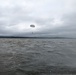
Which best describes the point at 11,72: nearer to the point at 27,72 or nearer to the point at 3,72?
the point at 3,72

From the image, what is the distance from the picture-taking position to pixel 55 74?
46.2 ft

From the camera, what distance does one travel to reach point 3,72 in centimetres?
1451

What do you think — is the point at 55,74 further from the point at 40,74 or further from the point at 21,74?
the point at 21,74

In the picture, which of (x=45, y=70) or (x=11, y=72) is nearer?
(x=11, y=72)

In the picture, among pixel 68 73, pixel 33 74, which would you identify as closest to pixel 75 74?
pixel 68 73

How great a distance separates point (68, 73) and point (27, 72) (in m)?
4.71

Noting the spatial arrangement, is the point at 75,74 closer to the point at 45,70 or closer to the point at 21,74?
the point at 45,70

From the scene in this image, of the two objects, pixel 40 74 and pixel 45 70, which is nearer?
pixel 40 74

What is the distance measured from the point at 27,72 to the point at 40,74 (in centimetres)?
164

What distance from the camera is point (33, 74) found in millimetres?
14273

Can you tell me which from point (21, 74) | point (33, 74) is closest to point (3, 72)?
point (21, 74)

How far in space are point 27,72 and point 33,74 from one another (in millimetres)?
964

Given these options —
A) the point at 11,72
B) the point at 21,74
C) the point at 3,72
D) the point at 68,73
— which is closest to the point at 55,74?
the point at 68,73

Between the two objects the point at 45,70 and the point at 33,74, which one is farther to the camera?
the point at 45,70
